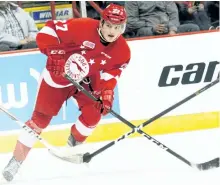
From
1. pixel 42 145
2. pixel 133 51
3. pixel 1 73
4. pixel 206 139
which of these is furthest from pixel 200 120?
pixel 1 73

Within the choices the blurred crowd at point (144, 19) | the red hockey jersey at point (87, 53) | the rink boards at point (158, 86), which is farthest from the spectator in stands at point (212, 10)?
the red hockey jersey at point (87, 53)

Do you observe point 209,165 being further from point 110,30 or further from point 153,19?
point 153,19

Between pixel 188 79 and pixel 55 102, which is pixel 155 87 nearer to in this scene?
pixel 188 79

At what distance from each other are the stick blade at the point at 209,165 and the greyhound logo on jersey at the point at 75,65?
0.80 meters

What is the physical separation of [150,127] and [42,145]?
70cm

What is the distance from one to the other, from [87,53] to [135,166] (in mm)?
691

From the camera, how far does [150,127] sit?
13.4ft

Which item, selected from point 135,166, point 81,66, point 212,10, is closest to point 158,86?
point 135,166

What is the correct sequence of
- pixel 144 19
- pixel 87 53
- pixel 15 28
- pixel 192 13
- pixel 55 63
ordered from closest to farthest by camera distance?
pixel 55 63 → pixel 87 53 → pixel 15 28 → pixel 144 19 → pixel 192 13

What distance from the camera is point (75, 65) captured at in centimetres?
343

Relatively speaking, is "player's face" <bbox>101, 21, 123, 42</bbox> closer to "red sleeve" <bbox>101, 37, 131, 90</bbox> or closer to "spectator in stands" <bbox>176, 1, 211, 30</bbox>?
"red sleeve" <bbox>101, 37, 131, 90</bbox>

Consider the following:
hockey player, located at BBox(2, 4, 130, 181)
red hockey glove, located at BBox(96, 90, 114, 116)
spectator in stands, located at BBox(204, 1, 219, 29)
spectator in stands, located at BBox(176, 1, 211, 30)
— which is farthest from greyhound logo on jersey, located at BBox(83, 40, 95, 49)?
spectator in stands, located at BBox(204, 1, 219, 29)

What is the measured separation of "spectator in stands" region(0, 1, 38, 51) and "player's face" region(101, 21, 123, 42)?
85 centimetres

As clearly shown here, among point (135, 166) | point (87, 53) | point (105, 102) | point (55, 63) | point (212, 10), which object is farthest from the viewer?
point (212, 10)
